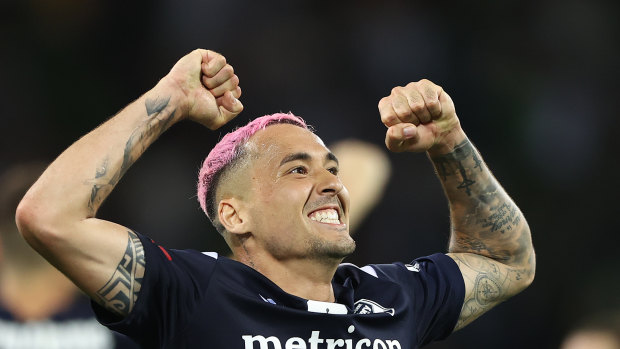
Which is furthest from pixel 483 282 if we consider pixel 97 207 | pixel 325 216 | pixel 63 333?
pixel 63 333

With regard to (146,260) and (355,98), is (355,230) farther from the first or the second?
(146,260)

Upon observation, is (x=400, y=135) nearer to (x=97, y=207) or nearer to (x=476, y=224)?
(x=476, y=224)

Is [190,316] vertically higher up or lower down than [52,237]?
lower down

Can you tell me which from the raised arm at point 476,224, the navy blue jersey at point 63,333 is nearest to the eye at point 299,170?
the raised arm at point 476,224

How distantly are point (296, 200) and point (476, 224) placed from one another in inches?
26.2

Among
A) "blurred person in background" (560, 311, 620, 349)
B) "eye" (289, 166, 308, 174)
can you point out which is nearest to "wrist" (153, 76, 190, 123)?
"eye" (289, 166, 308, 174)

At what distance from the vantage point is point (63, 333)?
3105 mm

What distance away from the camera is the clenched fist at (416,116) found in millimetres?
2070

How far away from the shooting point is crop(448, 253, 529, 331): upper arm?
2338 mm

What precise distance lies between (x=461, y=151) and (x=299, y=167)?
52 centimetres

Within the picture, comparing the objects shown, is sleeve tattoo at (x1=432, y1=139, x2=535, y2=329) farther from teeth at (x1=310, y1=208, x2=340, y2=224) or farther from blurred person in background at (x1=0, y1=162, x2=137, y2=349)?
blurred person in background at (x1=0, y1=162, x2=137, y2=349)

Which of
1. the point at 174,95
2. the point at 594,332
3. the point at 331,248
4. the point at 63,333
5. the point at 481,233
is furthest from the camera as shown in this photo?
the point at 594,332

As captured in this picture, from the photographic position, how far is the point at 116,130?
5.74ft

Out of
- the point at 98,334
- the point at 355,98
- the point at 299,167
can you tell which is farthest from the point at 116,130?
the point at 355,98
